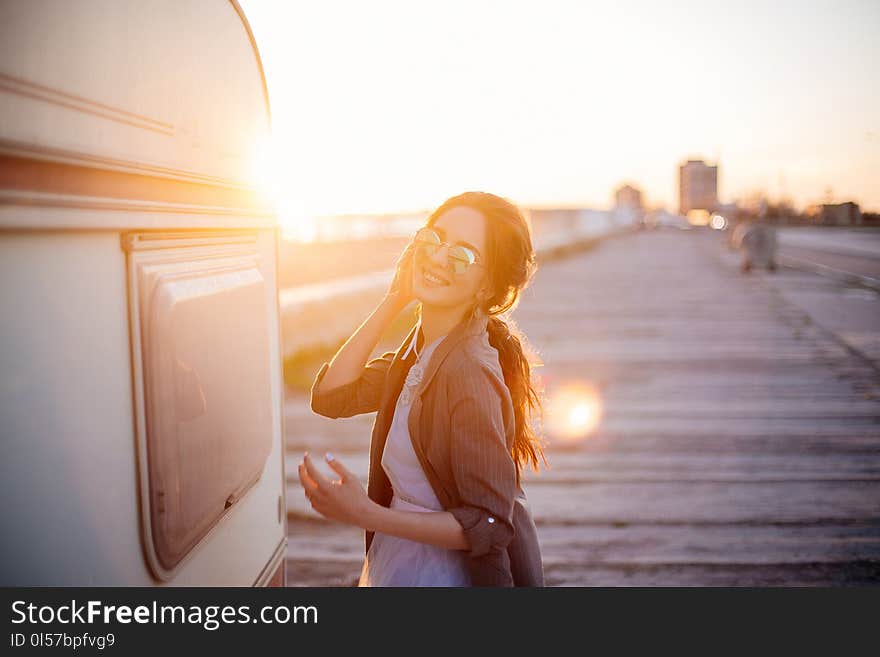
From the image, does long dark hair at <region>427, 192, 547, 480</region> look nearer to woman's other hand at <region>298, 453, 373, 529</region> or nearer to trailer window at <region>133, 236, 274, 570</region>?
woman's other hand at <region>298, 453, 373, 529</region>

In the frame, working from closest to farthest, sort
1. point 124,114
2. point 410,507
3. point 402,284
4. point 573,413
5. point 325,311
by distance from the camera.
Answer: point 124,114 → point 410,507 → point 402,284 → point 573,413 → point 325,311

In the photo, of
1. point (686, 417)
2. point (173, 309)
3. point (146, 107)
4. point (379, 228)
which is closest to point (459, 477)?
point (173, 309)

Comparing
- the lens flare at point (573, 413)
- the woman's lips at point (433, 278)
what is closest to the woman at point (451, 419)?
the woman's lips at point (433, 278)

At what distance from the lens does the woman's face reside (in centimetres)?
211

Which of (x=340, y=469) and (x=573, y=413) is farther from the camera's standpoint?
(x=573, y=413)

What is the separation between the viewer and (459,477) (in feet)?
6.19

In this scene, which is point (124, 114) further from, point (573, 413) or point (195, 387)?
point (573, 413)

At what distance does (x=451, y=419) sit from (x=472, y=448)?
95mm

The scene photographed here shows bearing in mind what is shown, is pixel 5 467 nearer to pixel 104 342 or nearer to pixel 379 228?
pixel 104 342

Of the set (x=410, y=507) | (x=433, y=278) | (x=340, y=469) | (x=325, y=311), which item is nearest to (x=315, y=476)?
(x=340, y=469)

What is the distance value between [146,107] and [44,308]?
0.62 m

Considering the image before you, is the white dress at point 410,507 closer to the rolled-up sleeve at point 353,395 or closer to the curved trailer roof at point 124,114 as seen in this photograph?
the rolled-up sleeve at point 353,395

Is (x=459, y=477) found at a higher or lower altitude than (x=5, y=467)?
lower

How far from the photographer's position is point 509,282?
7.13 ft
